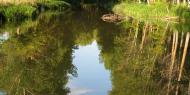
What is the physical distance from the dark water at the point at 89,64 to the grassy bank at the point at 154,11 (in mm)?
9294

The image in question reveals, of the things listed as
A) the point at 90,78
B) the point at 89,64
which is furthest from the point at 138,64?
the point at 90,78

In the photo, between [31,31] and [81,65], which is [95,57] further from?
[31,31]

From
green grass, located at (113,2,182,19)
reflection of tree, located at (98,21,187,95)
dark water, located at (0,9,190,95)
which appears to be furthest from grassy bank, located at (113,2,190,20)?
reflection of tree, located at (98,21,187,95)

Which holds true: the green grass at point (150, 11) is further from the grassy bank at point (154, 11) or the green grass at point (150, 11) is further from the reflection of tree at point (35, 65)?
the reflection of tree at point (35, 65)

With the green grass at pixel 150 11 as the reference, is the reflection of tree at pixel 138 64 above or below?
above

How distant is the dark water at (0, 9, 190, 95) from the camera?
18625mm

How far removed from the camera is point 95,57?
2866cm

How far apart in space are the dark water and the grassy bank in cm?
929

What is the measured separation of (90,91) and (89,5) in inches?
2751

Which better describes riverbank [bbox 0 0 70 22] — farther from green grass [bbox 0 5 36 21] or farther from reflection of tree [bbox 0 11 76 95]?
reflection of tree [bbox 0 11 76 95]

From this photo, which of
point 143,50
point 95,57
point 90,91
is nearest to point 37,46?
point 95,57

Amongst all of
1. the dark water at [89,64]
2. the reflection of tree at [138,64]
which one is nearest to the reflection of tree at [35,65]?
the dark water at [89,64]

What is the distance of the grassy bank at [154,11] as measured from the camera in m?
50.6

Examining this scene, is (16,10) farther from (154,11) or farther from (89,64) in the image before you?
(89,64)
